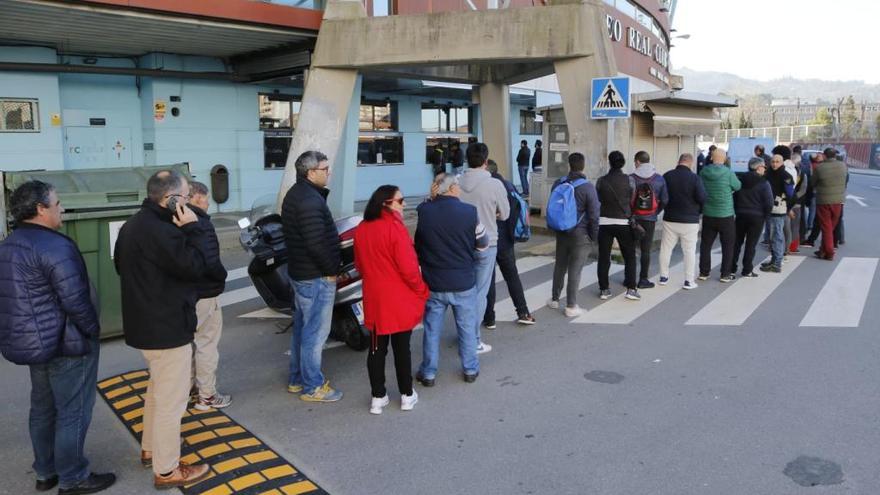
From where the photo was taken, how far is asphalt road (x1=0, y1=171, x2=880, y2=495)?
4.07 m

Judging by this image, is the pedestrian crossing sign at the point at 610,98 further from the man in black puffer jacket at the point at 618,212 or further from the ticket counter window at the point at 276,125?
the ticket counter window at the point at 276,125

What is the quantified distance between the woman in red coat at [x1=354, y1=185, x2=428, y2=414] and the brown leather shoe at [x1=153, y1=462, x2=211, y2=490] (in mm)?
1440

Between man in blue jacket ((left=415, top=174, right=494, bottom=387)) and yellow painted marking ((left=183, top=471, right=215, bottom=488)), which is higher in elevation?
man in blue jacket ((left=415, top=174, right=494, bottom=387))

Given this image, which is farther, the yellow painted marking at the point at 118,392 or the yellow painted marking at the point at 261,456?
the yellow painted marking at the point at 118,392

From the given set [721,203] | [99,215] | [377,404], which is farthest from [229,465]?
[721,203]

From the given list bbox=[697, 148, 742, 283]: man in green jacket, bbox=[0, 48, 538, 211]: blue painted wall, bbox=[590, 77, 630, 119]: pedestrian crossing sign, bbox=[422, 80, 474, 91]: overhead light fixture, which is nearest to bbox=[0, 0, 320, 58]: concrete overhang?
bbox=[0, 48, 538, 211]: blue painted wall

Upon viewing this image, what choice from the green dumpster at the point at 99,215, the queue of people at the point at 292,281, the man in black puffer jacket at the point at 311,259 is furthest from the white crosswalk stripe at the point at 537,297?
the green dumpster at the point at 99,215

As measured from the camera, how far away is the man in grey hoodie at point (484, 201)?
20.7ft

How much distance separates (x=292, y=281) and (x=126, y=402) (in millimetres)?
1652

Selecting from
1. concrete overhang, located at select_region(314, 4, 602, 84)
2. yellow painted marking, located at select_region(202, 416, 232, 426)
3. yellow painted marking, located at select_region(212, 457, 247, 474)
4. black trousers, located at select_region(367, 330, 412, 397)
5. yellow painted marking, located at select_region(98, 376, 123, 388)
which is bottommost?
yellow painted marking, located at select_region(212, 457, 247, 474)

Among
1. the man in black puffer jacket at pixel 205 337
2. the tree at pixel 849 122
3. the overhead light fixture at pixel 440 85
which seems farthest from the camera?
the tree at pixel 849 122

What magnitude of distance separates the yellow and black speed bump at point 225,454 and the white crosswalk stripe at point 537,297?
12.1ft

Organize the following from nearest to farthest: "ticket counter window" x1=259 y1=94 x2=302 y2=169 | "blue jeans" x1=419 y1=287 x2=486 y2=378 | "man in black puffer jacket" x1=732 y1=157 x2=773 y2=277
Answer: "blue jeans" x1=419 y1=287 x2=486 y2=378
"man in black puffer jacket" x1=732 y1=157 x2=773 y2=277
"ticket counter window" x1=259 y1=94 x2=302 y2=169

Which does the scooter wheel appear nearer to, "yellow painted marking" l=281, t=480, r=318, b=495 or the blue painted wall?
"yellow painted marking" l=281, t=480, r=318, b=495
